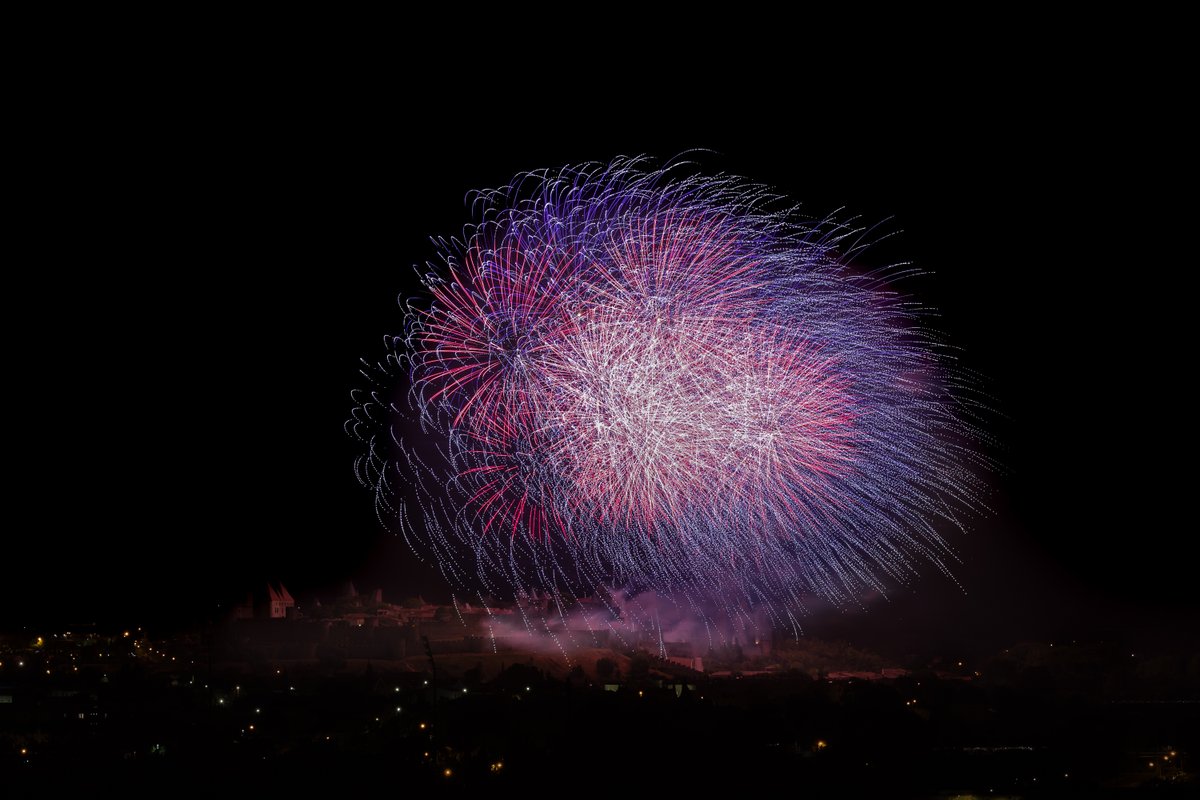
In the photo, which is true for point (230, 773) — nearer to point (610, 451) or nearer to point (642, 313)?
point (610, 451)

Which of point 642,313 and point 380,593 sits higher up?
point 642,313

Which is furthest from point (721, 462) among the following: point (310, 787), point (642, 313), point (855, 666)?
point (855, 666)

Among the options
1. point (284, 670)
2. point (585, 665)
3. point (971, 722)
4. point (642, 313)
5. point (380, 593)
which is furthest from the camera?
point (380, 593)

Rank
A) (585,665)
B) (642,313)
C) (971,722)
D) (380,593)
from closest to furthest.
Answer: (642,313) → (971,722) → (585,665) → (380,593)

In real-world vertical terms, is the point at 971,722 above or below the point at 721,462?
below

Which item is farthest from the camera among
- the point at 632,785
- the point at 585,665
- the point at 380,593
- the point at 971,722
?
the point at 380,593

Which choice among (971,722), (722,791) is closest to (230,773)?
(722,791)

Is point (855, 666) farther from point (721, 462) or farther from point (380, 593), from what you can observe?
point (721, 462)

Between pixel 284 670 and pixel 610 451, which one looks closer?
pixel 610 451

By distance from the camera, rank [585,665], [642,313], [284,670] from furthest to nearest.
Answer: [585,665] < [284,670] < [642,313]

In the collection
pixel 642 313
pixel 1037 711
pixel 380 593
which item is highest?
pixel 642 313
